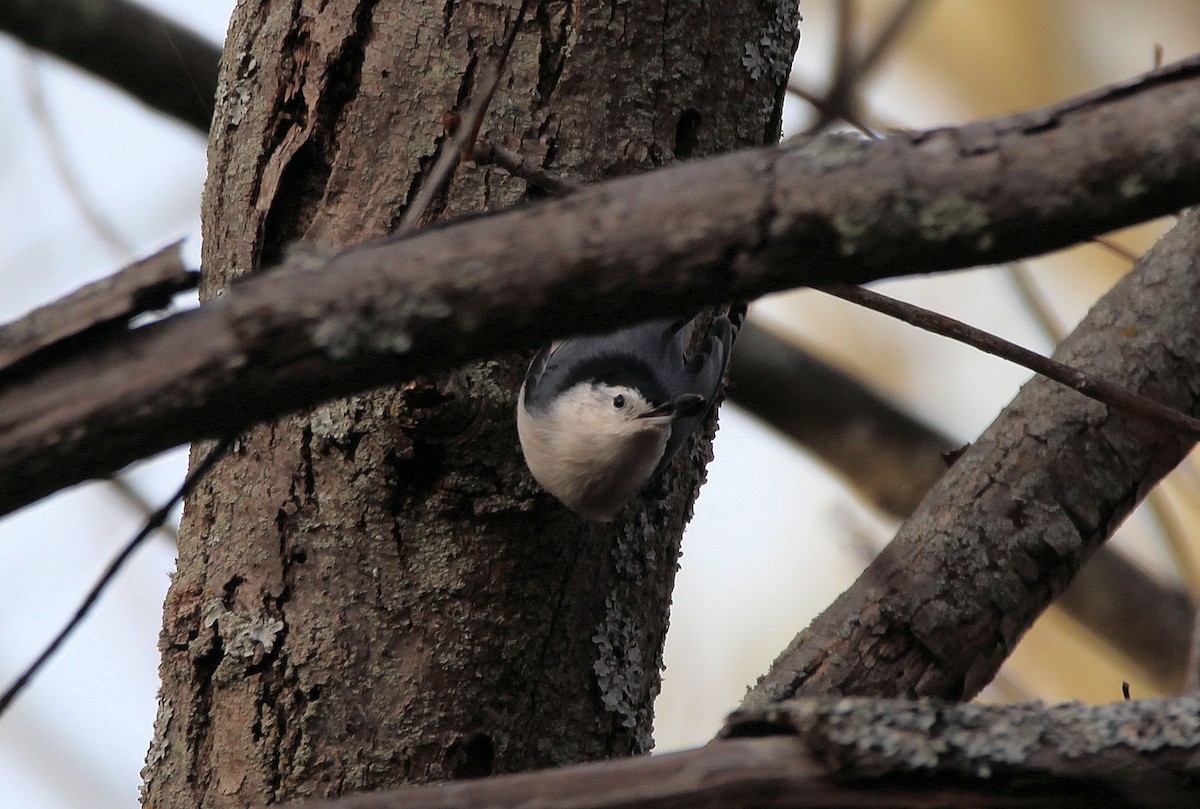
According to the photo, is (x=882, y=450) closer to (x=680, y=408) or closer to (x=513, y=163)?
(x=680, y=408)

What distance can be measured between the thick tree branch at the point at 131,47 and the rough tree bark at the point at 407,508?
95 cm

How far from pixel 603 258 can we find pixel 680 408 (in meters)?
1.10

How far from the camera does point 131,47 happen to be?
2637 millimetres

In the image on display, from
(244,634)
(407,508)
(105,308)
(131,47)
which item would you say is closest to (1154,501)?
(407,508)

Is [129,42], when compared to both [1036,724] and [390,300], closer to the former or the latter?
[390,300]

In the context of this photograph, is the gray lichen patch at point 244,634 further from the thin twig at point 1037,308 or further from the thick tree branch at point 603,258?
the thin twig at point 1037,308

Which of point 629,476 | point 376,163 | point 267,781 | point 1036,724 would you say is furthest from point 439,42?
point 1036,724

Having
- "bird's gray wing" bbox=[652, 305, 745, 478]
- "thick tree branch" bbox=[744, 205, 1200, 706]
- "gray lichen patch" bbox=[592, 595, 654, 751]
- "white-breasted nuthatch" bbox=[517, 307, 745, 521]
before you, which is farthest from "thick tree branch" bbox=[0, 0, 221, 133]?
"thick tree branch" bbox=[744, 205, 1200, 706]

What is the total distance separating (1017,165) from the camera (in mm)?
710

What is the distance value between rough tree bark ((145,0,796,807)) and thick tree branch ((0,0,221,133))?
952 mm

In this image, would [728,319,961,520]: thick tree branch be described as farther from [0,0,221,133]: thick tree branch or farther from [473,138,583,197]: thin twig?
[473,138,583,197]: thin twig

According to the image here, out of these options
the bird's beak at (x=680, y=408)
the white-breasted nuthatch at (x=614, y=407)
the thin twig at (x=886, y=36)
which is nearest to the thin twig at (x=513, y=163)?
the white-breasted nuthatch at (x=614, y=407)

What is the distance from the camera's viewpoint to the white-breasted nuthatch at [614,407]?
1607 mm

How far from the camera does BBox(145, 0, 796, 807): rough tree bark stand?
59.9 inches
